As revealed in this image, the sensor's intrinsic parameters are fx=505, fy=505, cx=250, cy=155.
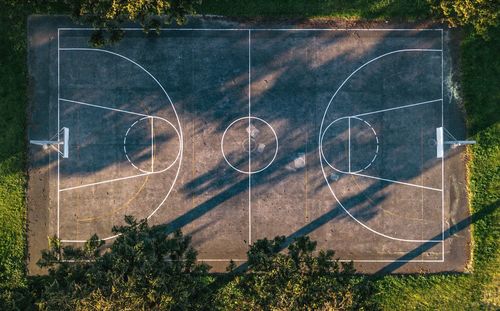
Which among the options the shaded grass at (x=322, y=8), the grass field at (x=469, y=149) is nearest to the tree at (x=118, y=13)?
the shaded grass at (x=322, y=8)

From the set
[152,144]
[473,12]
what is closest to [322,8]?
[473,12]

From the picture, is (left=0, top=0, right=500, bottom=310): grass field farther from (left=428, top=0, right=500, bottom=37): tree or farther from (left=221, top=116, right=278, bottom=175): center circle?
(left=221, top=116, right=278, bottom=175): center circle

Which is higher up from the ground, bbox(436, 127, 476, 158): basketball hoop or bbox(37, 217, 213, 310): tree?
bbox(436, 127, 476, 158): basketball hoop

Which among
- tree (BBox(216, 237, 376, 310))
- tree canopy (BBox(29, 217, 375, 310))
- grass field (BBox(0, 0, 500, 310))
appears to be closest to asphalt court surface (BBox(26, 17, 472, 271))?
Result: grass field (BBox(0, 0, 500, 310))

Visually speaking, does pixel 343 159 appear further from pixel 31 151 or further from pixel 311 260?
pixel 31 151

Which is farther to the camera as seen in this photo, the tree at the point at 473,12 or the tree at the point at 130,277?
the tree at the point at 473,12

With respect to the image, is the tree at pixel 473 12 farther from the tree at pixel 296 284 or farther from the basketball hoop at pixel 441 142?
the tree at pixel 296 284
